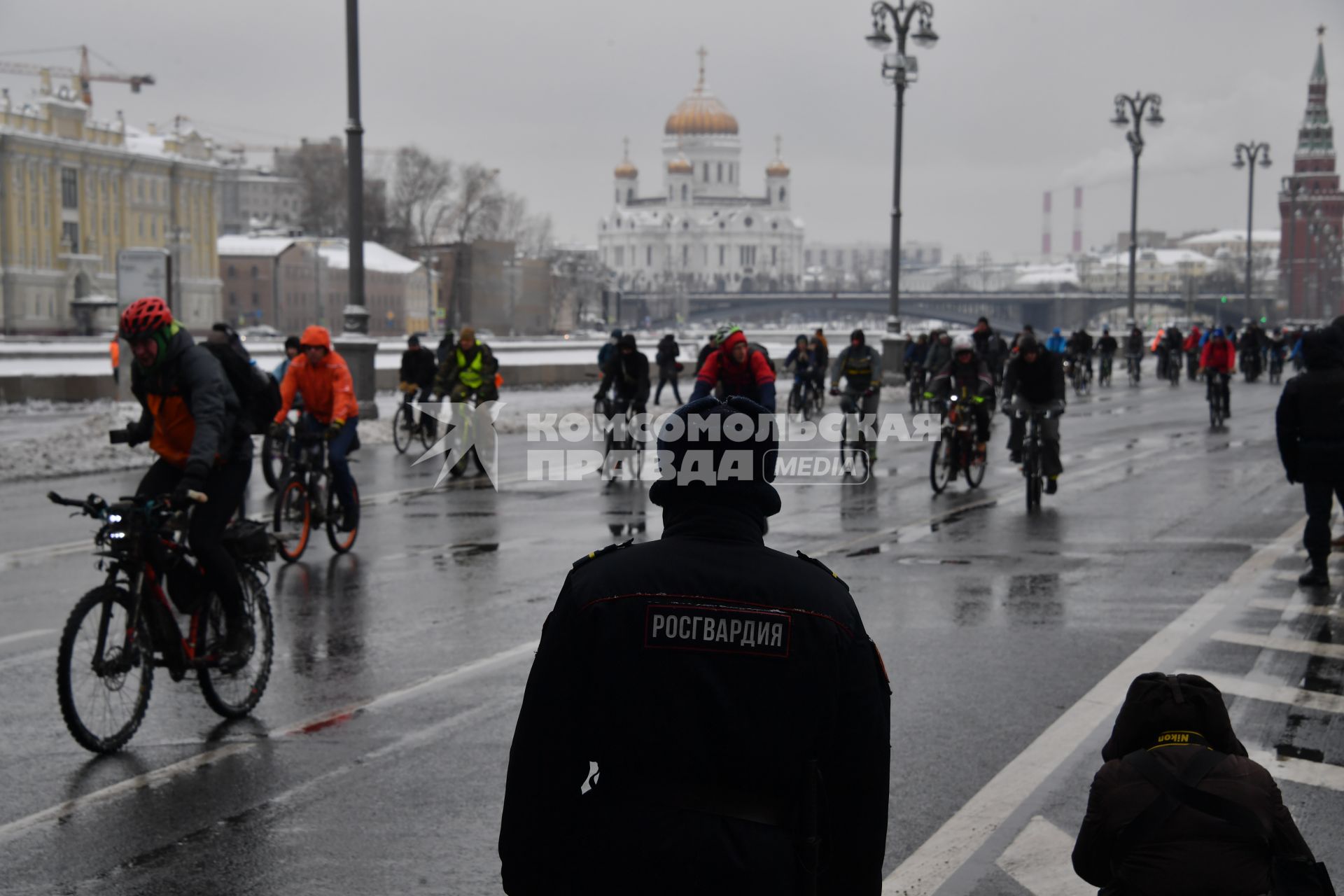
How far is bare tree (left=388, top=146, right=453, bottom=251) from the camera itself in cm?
12038

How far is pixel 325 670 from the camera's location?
8.41 m

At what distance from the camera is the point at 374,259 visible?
4619 inches

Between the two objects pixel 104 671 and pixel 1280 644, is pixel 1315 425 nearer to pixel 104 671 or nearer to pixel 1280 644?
pixel 1280 644

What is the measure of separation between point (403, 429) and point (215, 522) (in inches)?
605

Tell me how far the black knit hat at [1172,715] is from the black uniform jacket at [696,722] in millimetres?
885

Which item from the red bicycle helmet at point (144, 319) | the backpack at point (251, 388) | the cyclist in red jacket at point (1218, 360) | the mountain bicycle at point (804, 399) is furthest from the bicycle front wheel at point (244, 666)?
the mountain bicycle at point (804, 399)

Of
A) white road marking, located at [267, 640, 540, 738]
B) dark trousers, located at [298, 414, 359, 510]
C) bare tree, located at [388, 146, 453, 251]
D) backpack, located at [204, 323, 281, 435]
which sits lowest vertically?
white road marking, located at [267, 640, 540, 738]

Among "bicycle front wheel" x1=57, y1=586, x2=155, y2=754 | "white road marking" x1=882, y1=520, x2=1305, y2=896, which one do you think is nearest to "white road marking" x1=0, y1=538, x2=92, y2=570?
"bicycle front wheel" x1=57, y1=586, x2=155, y2=754

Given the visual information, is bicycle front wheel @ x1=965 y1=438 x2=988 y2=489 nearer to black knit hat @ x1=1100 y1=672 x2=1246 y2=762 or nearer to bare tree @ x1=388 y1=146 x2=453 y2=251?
black knit hat @ x1=1100 y1=672 x2=1246 y2=762

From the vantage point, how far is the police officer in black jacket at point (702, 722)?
2.94 metres

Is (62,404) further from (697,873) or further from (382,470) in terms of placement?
(697,873)

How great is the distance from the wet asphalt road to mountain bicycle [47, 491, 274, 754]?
0.16m

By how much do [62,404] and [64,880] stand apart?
1072 inches

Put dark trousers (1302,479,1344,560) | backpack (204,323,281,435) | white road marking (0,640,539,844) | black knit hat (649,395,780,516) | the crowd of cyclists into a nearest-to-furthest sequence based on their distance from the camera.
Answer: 1. black knit hat (649,395,780,516)
2. white road marking (0,640,539,844)
3. the crowd of cyclists
4. backpack (204,323,281,435)
5. dark trousers (1302,479,1344,560)
